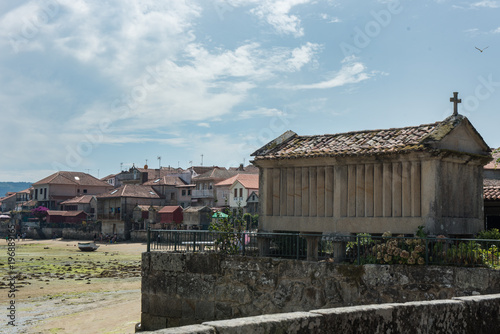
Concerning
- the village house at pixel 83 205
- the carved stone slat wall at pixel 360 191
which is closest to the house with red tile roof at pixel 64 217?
the village house at pixel 83 205

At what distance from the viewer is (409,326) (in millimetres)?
5234

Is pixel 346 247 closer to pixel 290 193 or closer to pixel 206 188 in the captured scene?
pixel 290 193

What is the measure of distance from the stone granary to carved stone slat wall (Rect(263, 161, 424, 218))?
1.1 inches

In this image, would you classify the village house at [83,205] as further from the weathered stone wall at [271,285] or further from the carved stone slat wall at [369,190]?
the carved stone slat wall at [369,190]

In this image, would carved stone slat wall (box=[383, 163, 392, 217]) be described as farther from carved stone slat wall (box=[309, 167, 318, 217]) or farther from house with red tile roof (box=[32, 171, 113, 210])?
house with red tile roof (box=[32, 171, 113, 210])

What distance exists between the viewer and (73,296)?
27.5 m

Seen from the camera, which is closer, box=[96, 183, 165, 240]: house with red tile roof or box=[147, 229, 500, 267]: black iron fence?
box=[147, 229, 500, 267]: black iron fence

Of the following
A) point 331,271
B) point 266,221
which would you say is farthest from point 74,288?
point 331,271

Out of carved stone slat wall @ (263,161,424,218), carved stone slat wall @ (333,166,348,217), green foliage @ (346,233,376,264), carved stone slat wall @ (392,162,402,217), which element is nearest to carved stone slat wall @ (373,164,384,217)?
carved stone slat wall @ (263,161,424,218)

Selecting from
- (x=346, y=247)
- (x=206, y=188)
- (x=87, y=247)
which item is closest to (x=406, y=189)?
(x=346, y=247)

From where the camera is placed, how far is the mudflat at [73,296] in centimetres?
2030

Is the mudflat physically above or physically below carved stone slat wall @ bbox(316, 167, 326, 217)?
below

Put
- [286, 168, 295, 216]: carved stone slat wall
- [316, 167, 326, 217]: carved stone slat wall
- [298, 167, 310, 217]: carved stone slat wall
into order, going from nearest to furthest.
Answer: [316, 167, 326, 217]: carved stone slat wall, [298, 167, 310, 217]: carved stone slat wall, [286, 168, 295, 216]: carved stone slat wall

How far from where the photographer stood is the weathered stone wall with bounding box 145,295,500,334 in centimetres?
438
